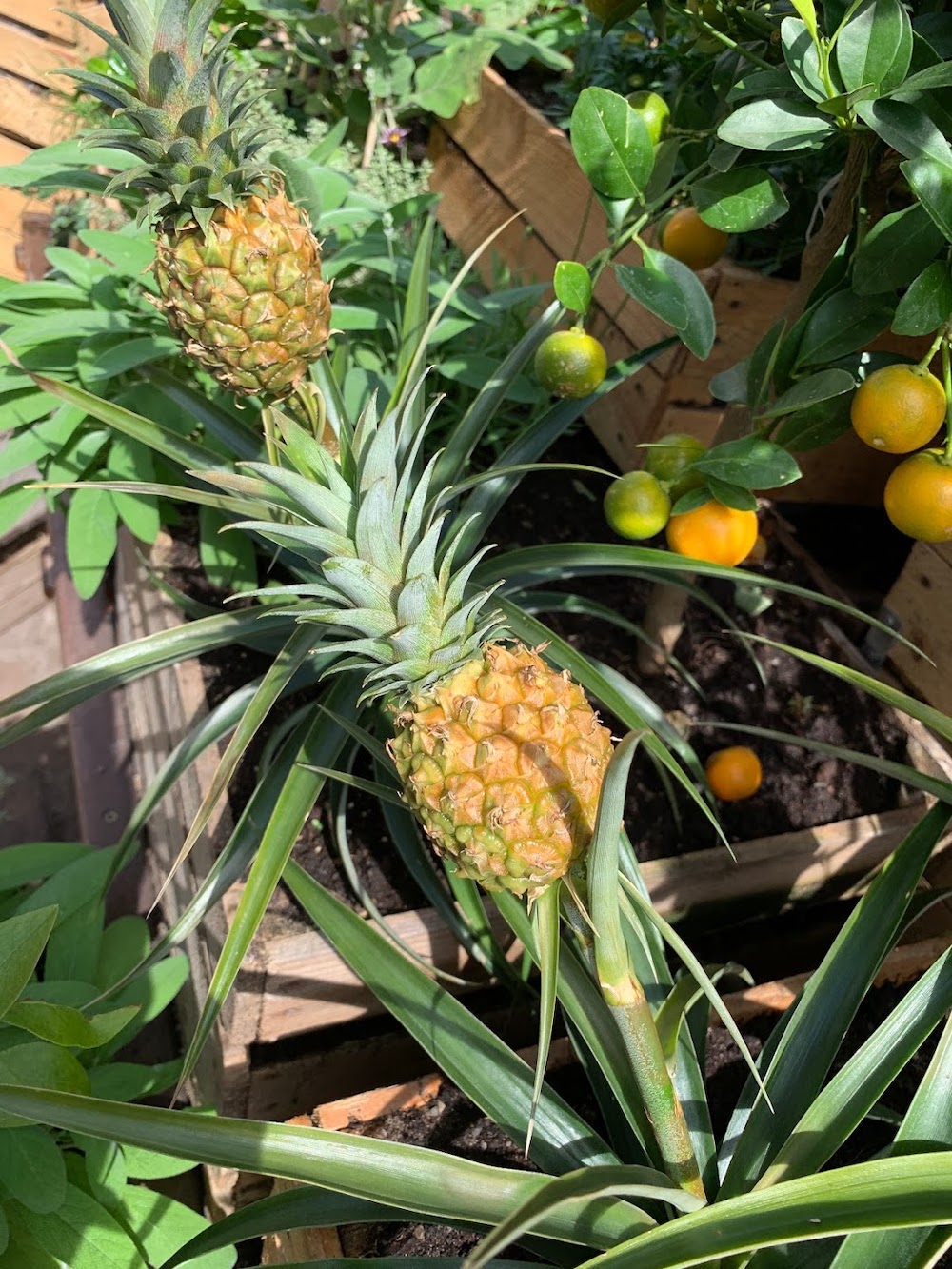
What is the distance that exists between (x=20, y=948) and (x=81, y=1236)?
0.28 metres

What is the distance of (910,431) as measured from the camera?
0.63 m

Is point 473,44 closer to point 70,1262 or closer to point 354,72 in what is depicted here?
point 354,72

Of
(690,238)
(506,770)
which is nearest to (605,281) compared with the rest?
(690,238)

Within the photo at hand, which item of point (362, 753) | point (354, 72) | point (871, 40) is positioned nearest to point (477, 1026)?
point (362, 753)

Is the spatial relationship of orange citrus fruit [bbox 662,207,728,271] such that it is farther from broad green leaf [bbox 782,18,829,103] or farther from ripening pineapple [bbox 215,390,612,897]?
ripening pineapple [bbox 215,390,612,897]

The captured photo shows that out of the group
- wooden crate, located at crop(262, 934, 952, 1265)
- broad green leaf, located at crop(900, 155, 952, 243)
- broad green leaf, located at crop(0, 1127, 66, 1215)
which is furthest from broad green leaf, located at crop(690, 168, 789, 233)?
broad green leaf, located at crop(0, 1127, 66, 1215)

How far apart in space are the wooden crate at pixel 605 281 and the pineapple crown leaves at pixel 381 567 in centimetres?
49

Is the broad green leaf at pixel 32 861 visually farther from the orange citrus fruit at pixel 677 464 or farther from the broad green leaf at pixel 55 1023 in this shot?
the orange citrus fruit at pixel 677 464

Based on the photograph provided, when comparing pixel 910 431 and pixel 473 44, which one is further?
pixel 473 44

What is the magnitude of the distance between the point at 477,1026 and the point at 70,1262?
359mm

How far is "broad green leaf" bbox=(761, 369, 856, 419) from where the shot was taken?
1.98ft

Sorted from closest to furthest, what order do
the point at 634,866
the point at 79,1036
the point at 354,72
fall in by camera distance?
1. the point at 79,1036
2. the point at 634,866
3. the point at 354,72

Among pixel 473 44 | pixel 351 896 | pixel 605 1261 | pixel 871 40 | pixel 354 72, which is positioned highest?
pixel 354 72

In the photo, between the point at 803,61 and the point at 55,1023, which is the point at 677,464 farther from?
the point at 55,1023
